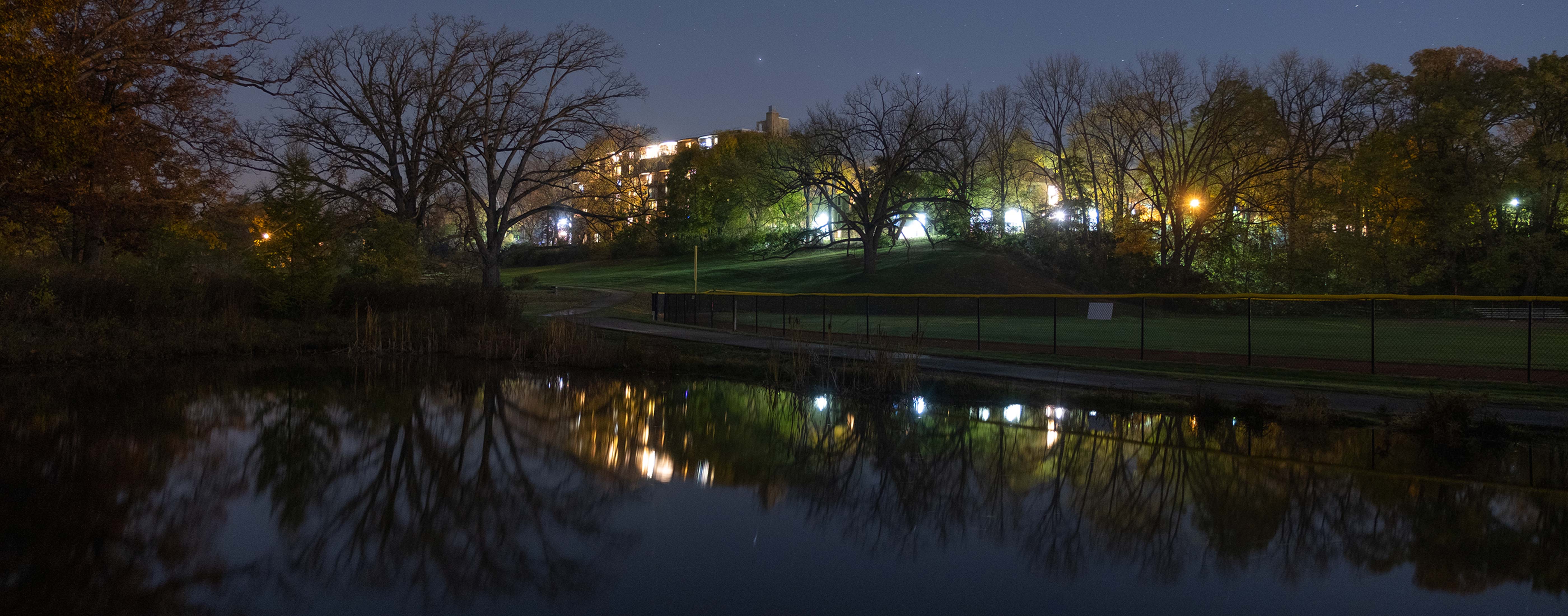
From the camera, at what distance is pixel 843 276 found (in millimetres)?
55844

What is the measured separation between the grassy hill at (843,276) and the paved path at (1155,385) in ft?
78.6

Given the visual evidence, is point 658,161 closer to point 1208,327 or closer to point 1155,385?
point 1208,327

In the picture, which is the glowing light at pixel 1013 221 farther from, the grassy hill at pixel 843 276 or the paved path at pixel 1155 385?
the paved path at pixel 1155 385

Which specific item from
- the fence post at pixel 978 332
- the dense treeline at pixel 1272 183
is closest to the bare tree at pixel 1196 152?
the dense treeline at pixel 1272 183

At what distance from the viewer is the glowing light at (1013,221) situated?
68.7m

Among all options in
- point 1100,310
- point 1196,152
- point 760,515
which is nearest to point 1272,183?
point 1196,152

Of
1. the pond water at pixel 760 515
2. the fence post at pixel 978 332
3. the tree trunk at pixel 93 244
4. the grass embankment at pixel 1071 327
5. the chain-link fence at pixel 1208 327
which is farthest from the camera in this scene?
the tree trunk at pixel 93 244

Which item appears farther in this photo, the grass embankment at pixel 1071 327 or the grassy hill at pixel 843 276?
the grassy hill at pixel 843 276

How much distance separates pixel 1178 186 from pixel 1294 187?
6711 millimetres

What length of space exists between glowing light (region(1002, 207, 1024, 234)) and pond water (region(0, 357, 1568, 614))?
54.2 m

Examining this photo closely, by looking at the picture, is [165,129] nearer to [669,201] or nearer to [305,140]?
[305,140]

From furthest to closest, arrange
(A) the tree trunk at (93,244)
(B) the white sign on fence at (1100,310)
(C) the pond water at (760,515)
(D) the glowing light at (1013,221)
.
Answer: (D) the glowing light at (1013,221) < (A) the tree trunk at (93,244) < (B) the white sign on fence at (1100,310) < (C) the pond water at (760,515)

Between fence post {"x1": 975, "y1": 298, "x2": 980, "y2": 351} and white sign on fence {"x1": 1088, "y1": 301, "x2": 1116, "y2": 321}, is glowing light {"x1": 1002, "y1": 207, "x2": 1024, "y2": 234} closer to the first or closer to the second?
fence post {"x1": 975, "y1": 298, "x2": 980, "y2": 351}

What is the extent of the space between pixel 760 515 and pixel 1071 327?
1093 inches
